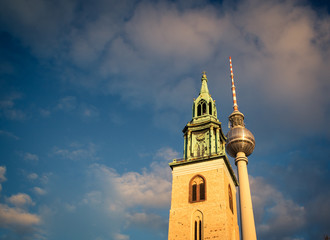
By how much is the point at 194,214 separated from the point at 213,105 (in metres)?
20.7

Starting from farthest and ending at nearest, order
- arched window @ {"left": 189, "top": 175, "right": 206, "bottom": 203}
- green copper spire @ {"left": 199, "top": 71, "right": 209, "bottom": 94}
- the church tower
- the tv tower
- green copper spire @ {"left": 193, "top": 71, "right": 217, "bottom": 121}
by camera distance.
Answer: green copper spire @ {"left": 199, "top": 71, "right": 209, "bottom": 94} → green copper spire @ {"left": 193, "top": 71, "right": 217, "bottom": 121} → arched window @ {"left": 189, "top": 175, "right": 206, "bottom": 203} → the tv tower → the church tower

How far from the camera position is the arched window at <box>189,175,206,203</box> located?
1635 inches

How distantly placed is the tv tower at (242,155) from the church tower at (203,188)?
5.45ft

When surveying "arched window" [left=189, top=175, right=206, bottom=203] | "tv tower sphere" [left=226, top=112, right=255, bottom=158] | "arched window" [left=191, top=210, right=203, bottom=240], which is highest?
"tv tower sphere" [left=226, top=112, right=255, bottom=158]

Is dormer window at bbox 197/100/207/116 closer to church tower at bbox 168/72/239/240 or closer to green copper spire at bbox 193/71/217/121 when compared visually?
green copper spire at bbox 193/71/217/121

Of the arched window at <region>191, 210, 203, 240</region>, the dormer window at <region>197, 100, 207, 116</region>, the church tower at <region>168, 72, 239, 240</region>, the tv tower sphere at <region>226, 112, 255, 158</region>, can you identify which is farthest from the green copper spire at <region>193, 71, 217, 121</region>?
the arched window at <region>191, 210, 203, 240</region>

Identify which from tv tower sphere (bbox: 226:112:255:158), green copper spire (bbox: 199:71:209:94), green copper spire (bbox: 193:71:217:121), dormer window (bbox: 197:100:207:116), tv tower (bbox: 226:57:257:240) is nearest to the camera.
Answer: tv tower (bbox: 226:57:257:240)

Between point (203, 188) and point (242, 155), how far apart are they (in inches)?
336

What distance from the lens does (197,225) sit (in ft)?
129

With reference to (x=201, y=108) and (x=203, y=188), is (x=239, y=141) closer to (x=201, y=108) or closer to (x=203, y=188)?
(x=203, y=188)

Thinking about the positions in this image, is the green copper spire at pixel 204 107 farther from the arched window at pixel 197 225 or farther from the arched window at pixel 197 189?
the arched window at pixel 197 225

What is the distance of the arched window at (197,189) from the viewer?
4153cm

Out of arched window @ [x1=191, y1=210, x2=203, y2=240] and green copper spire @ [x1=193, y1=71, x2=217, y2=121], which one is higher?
green copper spire @ [x1=193, y1=71, x2=217, y2=121]

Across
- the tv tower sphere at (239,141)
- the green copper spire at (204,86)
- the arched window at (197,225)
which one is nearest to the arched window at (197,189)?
the arched window at (197,225)
